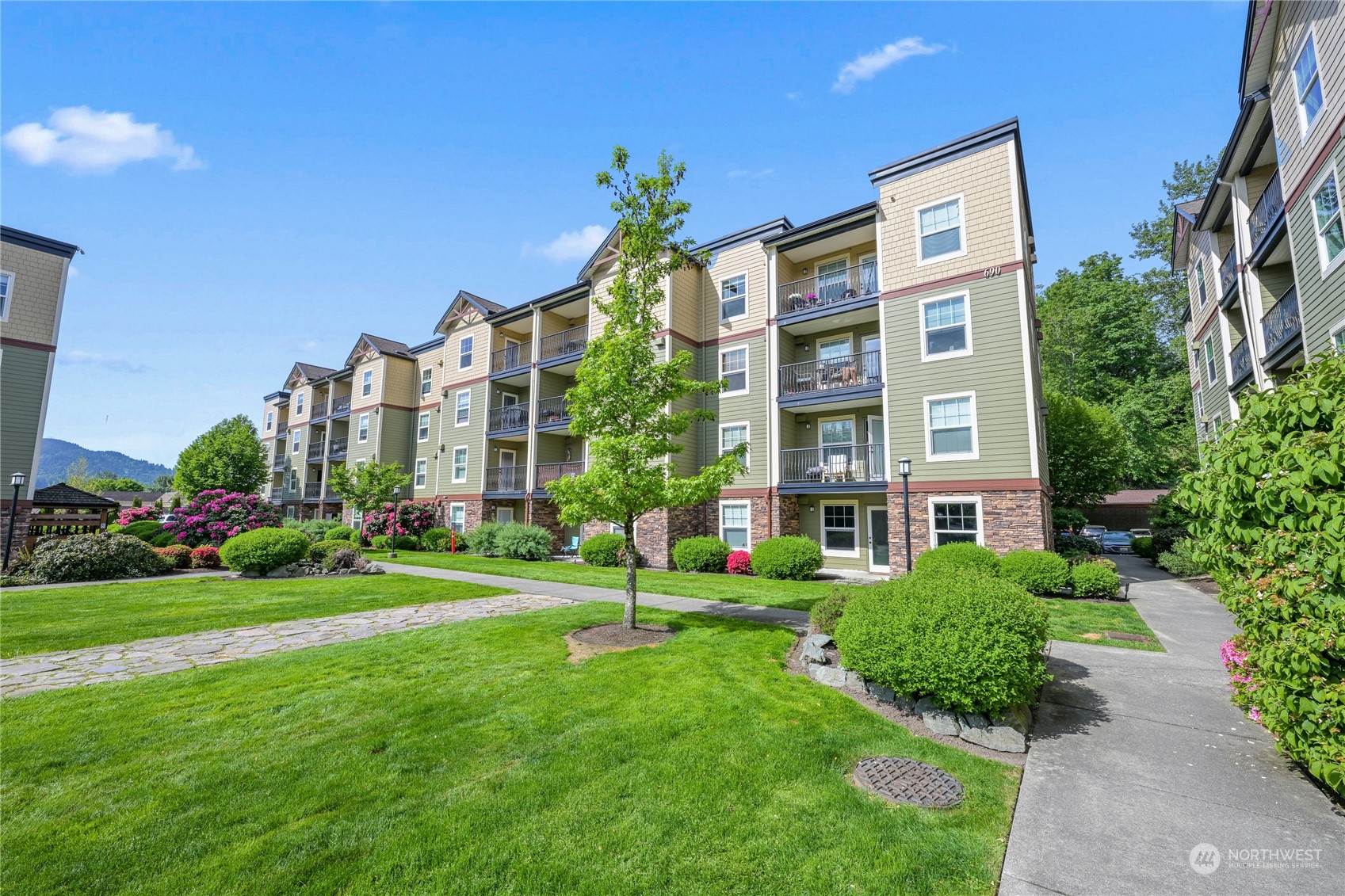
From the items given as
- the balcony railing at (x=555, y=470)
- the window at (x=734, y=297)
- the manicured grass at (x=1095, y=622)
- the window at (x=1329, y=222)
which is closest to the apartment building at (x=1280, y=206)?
the window at (x=1329, y=222)

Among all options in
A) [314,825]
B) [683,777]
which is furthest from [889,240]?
[314,825]

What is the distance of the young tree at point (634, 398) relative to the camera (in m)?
8.43

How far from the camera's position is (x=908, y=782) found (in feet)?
13.6

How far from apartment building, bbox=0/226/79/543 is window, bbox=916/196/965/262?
89.3 ft

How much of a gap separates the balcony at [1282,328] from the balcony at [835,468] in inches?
359

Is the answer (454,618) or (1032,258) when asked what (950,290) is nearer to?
(1032,258)

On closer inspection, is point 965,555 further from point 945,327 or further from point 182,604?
point 182,604

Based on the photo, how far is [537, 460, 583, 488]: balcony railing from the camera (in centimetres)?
2372

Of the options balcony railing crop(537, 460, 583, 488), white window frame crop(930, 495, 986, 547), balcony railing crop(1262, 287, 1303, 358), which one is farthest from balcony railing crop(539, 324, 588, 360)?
balcony railing crop(1262, 287, 1303, 358)

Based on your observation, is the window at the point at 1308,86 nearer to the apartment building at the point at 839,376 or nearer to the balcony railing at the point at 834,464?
the apartment building at the point at 839,376

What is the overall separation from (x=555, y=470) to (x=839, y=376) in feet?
41.9

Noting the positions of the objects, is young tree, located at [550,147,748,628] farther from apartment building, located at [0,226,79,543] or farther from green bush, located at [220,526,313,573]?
apartment building, located at [0,226,79,543]

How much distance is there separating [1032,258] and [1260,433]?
2017 centimetres

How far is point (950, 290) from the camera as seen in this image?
15.9m
